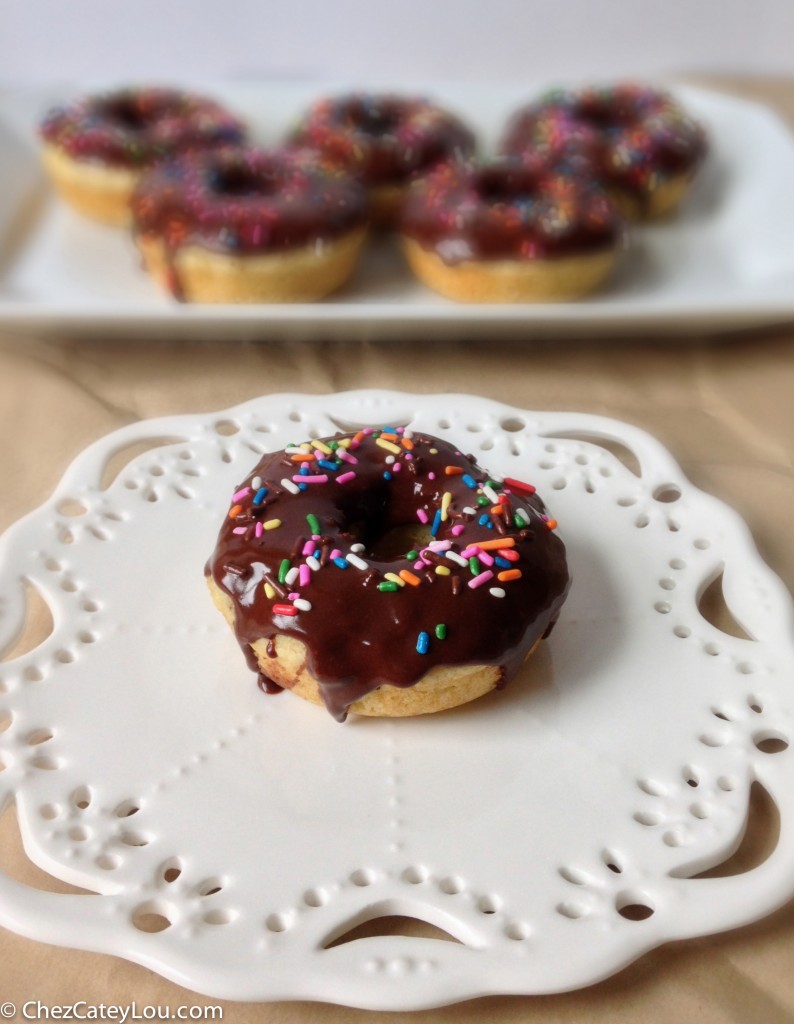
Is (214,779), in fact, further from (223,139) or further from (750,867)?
(223,139)

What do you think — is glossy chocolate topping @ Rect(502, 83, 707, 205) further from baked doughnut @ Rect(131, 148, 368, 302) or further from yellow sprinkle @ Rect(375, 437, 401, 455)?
yellow sprinkle @ Rect(375, 437, 401, 455)

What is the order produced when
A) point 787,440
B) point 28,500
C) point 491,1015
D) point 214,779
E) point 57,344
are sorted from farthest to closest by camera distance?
1. point 57,344
2. point 787,440
3. point 28,500
4. point 214,779
5. point 491,1015

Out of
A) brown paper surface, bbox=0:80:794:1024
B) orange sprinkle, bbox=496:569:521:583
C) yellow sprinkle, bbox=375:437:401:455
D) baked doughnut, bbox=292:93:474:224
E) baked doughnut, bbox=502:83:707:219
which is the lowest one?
brown paper surface, bbox=0:80:794:1024

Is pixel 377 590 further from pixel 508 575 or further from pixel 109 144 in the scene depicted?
pixel 109 144

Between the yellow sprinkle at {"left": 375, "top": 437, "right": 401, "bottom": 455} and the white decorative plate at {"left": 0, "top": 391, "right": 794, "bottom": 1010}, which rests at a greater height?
the yellow sprinkle at {"left": 375, "top": 437, "right": 401, "bottom": 455}

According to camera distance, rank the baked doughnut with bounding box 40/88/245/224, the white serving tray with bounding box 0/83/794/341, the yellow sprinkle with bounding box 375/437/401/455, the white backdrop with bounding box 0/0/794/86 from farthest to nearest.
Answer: the white backdrop with bounding box 0/0/794/86 < the baked doughnut with bounding box 40/88/245/224 < the white serving tray with bounding box 0/83/794/341 < the yellow sprinkle with bounding box 375/437/401/455

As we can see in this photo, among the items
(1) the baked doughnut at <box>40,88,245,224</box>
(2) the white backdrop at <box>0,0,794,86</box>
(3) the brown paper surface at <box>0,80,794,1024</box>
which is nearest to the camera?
(3) the brown paper surface at <box>0,80,794,1024</box>

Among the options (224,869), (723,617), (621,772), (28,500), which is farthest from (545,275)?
(224,869)

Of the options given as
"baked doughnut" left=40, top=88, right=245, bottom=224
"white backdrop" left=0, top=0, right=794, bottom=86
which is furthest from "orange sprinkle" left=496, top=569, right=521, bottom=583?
"white backdrop" left=0, top=0, right=794, bottom=86
